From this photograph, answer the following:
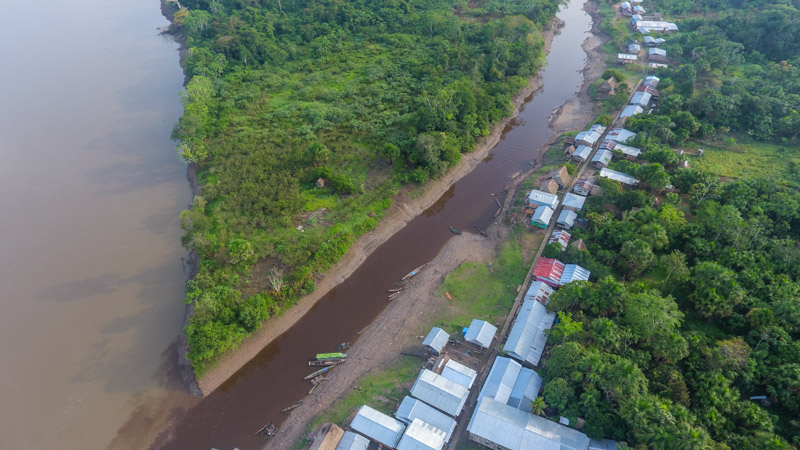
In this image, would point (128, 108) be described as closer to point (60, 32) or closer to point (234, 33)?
point (234, 33)

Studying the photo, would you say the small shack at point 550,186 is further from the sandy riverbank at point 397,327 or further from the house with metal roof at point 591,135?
the house with metal roof at point 591,135

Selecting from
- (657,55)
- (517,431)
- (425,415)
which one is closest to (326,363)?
(425,415)

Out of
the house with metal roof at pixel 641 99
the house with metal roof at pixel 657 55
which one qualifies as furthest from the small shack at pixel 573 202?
the house with metal roof at pixel 657 55

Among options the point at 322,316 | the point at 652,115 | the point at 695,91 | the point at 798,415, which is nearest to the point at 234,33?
the point at 322,316

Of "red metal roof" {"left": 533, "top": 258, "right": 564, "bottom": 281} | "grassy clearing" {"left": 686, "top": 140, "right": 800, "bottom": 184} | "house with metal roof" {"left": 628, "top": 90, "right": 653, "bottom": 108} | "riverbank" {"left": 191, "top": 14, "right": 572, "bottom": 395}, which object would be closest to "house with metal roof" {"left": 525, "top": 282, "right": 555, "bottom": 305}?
"red metal roof" {"left": 533, "top": 258, "right": 564, "bottom": 281}

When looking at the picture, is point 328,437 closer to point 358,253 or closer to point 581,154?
point 358,253

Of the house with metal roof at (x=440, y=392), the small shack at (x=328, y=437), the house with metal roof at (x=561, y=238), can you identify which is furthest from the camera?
the house with metal roof at (x=561, y=238)
